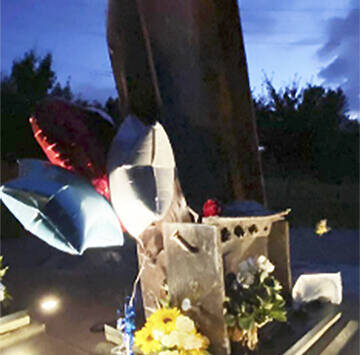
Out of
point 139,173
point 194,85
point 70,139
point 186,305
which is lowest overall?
point 186,305

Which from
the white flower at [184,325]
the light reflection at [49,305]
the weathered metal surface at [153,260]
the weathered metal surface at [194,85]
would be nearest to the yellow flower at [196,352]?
the white flower at [184,325]

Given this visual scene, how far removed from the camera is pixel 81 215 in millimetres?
1834

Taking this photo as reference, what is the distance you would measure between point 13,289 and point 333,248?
4907mm

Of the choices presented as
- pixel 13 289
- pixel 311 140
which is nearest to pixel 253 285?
pixel 13 289

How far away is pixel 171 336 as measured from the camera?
2.16 meters

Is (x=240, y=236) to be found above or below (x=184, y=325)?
above

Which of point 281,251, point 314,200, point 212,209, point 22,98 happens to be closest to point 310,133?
point 314,200

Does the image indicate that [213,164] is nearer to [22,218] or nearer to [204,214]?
[204,214]

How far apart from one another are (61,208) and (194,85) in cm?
124

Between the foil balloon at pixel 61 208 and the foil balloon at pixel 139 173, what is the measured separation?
0.11 meters

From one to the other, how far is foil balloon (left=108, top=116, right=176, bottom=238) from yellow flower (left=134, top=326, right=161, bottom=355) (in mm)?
696

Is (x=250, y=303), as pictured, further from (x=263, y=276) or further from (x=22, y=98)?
(x=22, y=98)

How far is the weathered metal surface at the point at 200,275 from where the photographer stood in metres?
2.19

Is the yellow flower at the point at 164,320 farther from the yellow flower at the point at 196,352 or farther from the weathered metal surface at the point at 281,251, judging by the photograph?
the weathered metal surface at the point at 281,251
